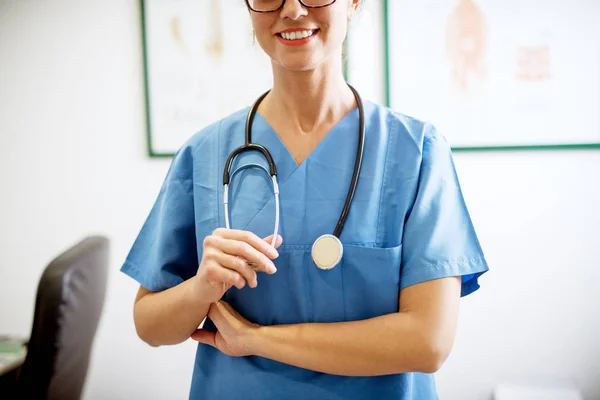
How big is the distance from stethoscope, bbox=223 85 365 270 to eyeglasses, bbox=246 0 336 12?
20 centimetres

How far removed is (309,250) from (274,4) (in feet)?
1.36

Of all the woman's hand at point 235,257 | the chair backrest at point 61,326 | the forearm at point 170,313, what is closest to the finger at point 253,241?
the woman's hand at point 235,257

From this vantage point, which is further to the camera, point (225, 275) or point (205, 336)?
point (205, 336)

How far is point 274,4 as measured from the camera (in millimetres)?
763

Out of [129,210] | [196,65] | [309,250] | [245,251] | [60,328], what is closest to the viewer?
[245,251]

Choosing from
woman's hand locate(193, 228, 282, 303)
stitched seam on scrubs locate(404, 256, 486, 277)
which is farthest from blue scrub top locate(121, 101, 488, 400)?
woman's hand locate(193, 228, 282, 303)

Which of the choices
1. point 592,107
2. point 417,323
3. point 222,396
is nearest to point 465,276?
point 417,323

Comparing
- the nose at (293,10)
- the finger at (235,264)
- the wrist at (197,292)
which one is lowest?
the wrist at (197,292)

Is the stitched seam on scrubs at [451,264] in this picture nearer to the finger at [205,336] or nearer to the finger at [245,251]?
the finger at [245,251]

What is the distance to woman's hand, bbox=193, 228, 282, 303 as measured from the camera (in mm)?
679

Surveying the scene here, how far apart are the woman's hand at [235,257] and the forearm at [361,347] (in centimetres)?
13

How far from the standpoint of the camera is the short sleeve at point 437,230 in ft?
2.47

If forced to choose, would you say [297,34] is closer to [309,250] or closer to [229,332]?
[309,250]

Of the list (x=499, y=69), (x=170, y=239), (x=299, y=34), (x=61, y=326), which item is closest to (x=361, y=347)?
(x=170, y=239)
